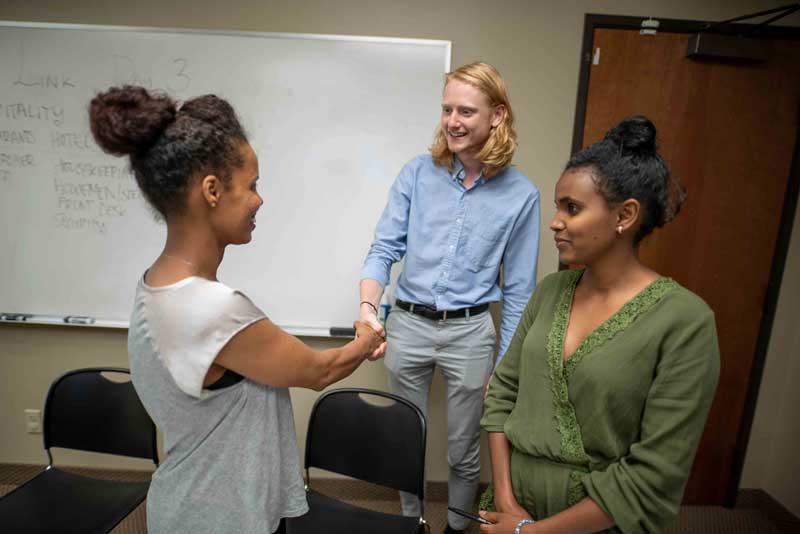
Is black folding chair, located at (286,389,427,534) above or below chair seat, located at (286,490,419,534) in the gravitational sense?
above

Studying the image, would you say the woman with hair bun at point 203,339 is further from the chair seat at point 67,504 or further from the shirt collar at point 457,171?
the shirt collar at point 457,171

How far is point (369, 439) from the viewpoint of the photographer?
1.72m

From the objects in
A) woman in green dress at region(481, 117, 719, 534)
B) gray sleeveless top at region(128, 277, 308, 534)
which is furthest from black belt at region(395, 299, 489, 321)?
gray sleeveless top at region(128, 277, 308, 534)

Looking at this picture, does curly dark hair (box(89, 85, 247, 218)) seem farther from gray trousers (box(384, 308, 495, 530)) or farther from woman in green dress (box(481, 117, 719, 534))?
gray trousers (box(384, 308, 495, 530))

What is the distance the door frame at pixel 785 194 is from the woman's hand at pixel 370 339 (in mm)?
1443

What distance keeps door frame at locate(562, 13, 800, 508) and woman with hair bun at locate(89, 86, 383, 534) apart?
175cm

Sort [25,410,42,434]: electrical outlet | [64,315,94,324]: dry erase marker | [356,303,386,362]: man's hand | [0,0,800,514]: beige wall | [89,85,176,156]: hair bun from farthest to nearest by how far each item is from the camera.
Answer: [25,410,42,434]: electrical outlet, [64,315,94,324]: dry erase marker, [0,0,800,514]: beige wall, [356,303,386,362]: man's hand, [89,85,176,156]: hair bun

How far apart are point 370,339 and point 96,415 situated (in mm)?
1390

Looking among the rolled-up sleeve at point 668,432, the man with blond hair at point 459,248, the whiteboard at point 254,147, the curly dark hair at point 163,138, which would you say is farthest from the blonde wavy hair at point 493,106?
the curly dark hair at point 163,138

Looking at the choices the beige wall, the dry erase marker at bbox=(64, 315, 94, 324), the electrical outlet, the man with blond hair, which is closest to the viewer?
the man with blond hair

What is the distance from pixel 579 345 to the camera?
41.8 inches

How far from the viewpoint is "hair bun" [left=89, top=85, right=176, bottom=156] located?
811 mm

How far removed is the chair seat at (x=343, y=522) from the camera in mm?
1558

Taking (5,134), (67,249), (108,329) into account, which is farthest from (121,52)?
(108,329)
